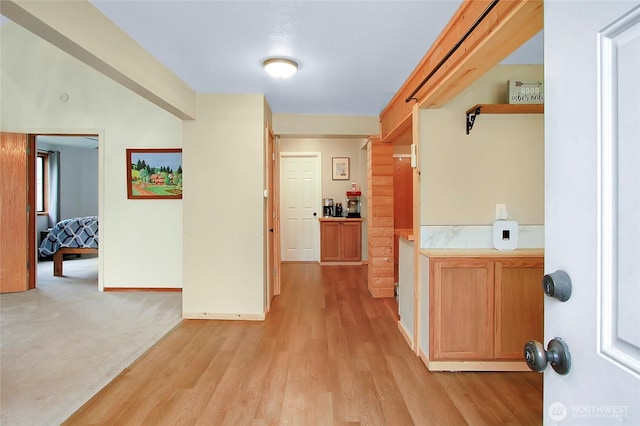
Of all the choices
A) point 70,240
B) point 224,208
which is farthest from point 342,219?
point 70,240

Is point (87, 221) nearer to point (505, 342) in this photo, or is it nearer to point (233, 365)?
point (233, 365)

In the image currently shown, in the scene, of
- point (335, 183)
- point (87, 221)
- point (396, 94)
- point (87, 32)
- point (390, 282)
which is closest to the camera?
point (87, 32)

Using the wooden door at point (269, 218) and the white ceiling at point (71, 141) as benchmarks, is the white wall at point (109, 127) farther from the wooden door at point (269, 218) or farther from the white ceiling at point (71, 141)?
the white ceiling at point (71, 141)

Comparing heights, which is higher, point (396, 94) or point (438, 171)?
point (396, 94)

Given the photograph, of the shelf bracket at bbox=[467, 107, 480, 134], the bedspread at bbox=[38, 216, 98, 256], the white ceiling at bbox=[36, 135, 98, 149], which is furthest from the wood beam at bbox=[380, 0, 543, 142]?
the white ceiling at bbox=[36, 135, 98, 149]

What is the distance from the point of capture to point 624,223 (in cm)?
49

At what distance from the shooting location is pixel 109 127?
174 inches

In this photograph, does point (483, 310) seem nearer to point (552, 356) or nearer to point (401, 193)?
point (552, 356)

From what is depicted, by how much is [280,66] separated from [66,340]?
9.71 ft

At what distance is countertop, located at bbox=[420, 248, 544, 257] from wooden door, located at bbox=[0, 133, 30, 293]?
516cm

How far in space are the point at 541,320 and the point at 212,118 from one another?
3.38 meters

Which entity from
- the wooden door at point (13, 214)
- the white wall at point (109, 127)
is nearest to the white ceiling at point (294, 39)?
the white wall at point (109, 127)

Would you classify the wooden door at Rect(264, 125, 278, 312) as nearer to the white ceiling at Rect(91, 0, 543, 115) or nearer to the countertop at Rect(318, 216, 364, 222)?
the white ceiling at Rect(91, 0, 543, 115)

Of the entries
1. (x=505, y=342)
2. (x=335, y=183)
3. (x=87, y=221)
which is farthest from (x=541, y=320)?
(x=87, y=221)
